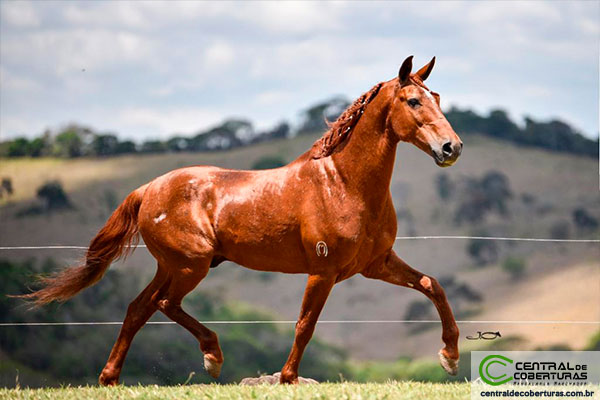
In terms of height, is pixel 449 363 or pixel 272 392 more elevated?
pixel 272 392

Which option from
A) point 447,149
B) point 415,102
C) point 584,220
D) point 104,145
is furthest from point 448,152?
point 584,220

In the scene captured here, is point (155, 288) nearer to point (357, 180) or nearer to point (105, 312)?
point (357, 180)

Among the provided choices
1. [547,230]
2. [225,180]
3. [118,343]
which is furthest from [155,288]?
[547,230]

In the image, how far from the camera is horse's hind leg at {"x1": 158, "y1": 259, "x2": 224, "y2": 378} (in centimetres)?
563

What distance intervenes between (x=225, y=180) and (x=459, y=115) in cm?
1258

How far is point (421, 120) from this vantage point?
521 centimetres

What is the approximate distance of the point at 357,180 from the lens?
17.9 feet

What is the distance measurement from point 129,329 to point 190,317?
19.8 inches

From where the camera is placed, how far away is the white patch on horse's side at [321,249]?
5324 mm

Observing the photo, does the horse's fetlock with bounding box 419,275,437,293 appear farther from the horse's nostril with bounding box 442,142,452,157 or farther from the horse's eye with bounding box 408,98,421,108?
the horse's eye with bounding box 408,98,421,108

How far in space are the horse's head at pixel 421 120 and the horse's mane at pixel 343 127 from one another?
0.86 ft

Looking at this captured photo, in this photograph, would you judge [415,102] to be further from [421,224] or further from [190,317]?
[421,224]

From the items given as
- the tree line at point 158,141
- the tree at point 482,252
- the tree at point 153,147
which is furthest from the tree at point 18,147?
the tree at point 482,252

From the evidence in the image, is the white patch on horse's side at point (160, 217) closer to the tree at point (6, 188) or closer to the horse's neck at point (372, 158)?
the horse's neck at point (372, 158)
